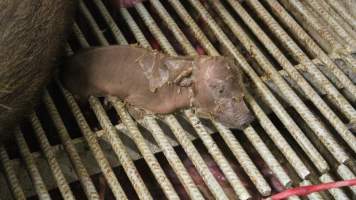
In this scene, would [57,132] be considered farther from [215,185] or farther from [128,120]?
[215,185]

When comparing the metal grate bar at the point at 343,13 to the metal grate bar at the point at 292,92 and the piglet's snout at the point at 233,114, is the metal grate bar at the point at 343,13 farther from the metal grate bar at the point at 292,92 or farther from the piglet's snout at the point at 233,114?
the piglet's snout at the point at 233,114

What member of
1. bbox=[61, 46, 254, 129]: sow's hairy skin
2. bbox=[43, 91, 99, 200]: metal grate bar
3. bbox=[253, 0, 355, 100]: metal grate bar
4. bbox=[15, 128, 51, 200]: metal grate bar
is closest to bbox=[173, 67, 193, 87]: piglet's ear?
bbox=[61, 46, 254, 129]: sow's hairy skin

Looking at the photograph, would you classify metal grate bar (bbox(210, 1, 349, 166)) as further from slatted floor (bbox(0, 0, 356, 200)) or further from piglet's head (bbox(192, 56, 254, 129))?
piglet's head (bbox(192, 56, 254, 129))

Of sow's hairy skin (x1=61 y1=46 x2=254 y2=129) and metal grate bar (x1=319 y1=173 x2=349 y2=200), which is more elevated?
sow's hairy skin (x1=61 y1=46 x2=254 y2=129)

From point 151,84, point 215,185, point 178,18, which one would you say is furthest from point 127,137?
point 178,18

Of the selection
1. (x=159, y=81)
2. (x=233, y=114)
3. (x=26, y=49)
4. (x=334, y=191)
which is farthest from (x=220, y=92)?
(x=26, y=49)

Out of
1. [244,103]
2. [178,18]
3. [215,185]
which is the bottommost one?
[215,185]

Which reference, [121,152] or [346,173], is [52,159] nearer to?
[121,152]
